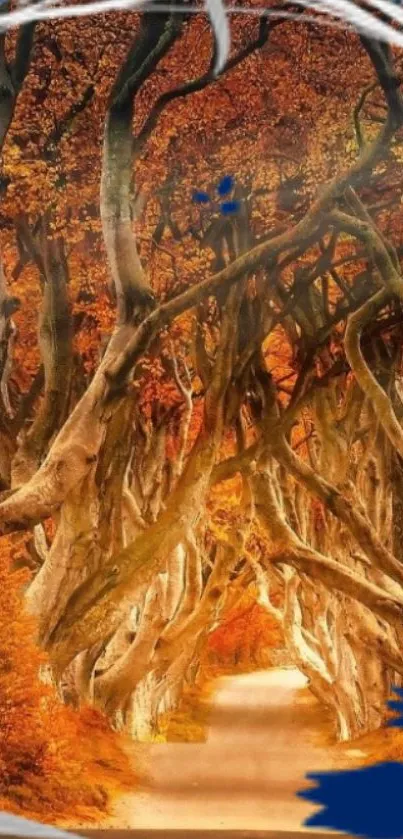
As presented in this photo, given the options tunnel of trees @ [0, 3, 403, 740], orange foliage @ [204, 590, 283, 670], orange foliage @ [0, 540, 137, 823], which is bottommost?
orange foliage @ [0, 540, 137, 823]

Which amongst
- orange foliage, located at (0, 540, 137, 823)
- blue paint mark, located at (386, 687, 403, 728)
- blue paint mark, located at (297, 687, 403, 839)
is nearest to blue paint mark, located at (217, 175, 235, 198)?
orange foliage, located at (0, 540, 137, 823)

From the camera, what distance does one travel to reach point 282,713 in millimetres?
5352

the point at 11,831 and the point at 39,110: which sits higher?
the point at 39,110

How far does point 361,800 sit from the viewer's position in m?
5.00

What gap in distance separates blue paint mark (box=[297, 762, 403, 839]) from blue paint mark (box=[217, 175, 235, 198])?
268 cm

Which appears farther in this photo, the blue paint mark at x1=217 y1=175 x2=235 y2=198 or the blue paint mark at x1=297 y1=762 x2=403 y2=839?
the blue paint mark at x1=217 y1=175 x2=235 y2=198

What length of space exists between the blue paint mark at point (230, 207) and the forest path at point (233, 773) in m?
2.22

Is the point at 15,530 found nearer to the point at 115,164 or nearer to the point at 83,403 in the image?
the point at 83,403

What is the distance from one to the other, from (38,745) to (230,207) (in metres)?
2.58

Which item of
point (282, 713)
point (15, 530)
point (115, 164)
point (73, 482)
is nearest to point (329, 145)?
point (115, 164)

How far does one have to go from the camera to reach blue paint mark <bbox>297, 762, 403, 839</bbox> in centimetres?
494

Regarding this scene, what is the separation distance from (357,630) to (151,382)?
1.59 m

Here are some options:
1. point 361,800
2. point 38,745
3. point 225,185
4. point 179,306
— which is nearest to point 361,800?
point 361,800

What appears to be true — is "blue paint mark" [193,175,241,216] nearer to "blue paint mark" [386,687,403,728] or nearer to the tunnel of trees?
the tunnel of trees
